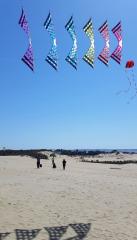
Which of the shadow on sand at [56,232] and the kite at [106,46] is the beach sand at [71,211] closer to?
the shadow on sand at [56,232]

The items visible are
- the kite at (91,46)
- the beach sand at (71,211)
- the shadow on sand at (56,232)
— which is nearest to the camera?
the shadow on sand at (56,232)

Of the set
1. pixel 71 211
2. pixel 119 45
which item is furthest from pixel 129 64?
pixel 71 211

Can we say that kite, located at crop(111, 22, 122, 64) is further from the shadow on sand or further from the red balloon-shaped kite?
the shadow on sand

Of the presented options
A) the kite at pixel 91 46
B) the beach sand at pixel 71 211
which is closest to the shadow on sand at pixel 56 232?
the beach sand at pixel 71 211

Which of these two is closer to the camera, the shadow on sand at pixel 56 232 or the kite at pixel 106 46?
the shadow on sand at pixel 56 232

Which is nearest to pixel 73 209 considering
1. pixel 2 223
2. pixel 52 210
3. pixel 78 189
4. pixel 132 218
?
pixel 52 210

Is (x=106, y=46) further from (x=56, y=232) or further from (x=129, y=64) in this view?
(x=56, y=232)

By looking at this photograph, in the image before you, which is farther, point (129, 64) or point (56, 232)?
point (129, 64)

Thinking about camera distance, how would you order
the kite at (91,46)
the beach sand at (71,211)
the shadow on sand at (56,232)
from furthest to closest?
the kite at (91,46), the beach sand at (71,211), the shadow on sand at (56,232)

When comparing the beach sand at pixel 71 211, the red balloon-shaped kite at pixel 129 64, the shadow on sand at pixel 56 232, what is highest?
the red balloon-shaped kite at pixel 129 64

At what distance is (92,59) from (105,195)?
7.93 metres

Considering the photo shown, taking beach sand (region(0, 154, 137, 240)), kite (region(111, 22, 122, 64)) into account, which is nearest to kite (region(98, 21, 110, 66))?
kite (region(111, 22, 122, 64))

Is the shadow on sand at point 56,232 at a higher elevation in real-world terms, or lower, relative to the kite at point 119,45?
lower

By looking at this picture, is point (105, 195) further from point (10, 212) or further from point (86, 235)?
point (86, 235)
